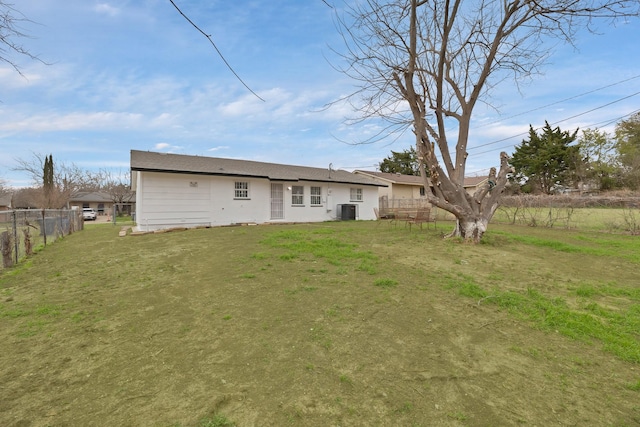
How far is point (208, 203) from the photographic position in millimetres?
14070

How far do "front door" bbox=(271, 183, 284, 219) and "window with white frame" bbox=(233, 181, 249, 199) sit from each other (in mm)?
1554

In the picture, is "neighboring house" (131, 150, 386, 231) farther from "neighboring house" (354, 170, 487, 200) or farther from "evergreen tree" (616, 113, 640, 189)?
"evergreen tree" (616, 113, 640, 189)

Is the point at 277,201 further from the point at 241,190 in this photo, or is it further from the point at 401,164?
the point at 401,164

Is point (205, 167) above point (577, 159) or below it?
below

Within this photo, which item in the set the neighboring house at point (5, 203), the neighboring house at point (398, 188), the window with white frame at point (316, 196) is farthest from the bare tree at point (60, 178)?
the neighboring house at point (398, 188)

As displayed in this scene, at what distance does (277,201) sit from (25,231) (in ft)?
34.0

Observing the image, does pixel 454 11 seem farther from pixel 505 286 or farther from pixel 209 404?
pixel 209 404

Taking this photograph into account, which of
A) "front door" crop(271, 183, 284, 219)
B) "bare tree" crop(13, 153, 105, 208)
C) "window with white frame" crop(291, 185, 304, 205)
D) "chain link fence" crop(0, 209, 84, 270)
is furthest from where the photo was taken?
"bare tree" crop(13, 153, 105, 208)

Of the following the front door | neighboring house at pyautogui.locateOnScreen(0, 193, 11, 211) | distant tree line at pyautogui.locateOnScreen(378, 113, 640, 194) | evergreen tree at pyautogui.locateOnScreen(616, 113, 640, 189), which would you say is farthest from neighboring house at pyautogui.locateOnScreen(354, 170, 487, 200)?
neighboring house at pyautogui.locateOnScreen(0, 193, 11, 211)

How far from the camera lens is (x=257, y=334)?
10.5ft

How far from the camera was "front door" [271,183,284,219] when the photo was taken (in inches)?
642

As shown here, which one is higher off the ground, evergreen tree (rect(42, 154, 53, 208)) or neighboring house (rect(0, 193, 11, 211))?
evergreen tree (rect(42, 154, 53, 208))

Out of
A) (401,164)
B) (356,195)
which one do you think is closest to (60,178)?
(356,195)

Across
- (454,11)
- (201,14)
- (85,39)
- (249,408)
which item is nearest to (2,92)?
(201,14)
